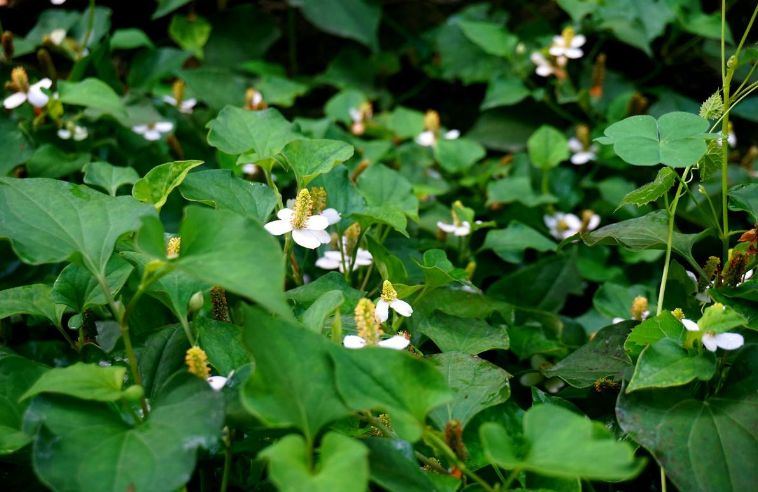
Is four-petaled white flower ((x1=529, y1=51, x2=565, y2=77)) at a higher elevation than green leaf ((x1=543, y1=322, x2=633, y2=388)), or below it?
below

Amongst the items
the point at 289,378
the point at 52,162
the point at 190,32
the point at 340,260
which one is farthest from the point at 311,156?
the point at 190,32

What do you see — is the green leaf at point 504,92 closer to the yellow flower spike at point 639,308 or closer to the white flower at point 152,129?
the white flower at point 152,129

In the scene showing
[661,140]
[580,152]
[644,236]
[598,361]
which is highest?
[661,140]

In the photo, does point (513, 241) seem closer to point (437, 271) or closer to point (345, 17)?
point (437, 271)

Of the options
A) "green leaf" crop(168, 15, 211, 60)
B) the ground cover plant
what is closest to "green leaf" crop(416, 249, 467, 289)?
the ground cover plant

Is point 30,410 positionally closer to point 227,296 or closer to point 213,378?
point 213,378

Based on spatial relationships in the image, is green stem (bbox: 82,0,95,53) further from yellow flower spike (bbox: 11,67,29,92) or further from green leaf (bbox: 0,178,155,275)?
green leaf (bbox: 0,178,155,275)
